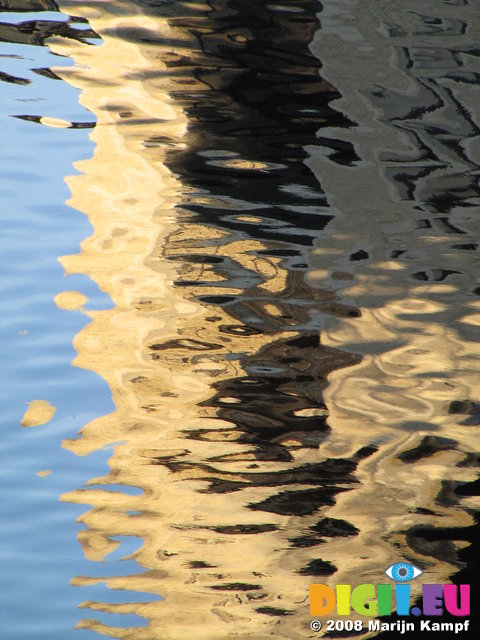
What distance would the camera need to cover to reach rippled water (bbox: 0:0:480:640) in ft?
6.25

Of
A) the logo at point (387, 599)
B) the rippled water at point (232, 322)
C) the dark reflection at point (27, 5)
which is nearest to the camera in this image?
the logo at point (387, 599)

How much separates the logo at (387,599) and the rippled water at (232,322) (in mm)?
27

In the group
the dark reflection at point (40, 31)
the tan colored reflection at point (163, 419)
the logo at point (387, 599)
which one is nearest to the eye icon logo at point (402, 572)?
the logo at point (387, 599)

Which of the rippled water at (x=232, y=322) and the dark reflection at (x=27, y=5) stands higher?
the dark reflection at (x=27, y=5)

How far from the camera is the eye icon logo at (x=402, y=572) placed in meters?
1.87

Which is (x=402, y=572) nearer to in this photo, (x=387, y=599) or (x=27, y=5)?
(x=387, y=599)

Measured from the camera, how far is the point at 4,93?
4.03m

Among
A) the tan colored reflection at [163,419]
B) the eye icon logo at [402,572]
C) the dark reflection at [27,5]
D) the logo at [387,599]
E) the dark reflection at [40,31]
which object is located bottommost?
the logo at [387,599]

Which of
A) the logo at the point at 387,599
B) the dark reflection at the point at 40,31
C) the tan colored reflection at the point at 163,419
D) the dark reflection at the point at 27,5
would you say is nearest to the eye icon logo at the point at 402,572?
the logo at the point at 387,599

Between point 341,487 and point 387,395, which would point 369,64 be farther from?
point 341,487

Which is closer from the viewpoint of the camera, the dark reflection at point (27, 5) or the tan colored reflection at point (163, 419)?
the tan colored reflection at point (163, 419)

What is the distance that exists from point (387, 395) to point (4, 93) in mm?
2316

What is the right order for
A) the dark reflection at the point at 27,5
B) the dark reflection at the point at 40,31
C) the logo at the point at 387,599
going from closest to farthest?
1. the logo at the point at 387,599
2. the dark reflection at the point at 40,31
3. the dark reflection at the point at 27,5

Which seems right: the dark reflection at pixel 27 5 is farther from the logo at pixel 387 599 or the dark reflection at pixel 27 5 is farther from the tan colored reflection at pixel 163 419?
the logo at pixel 387 599
